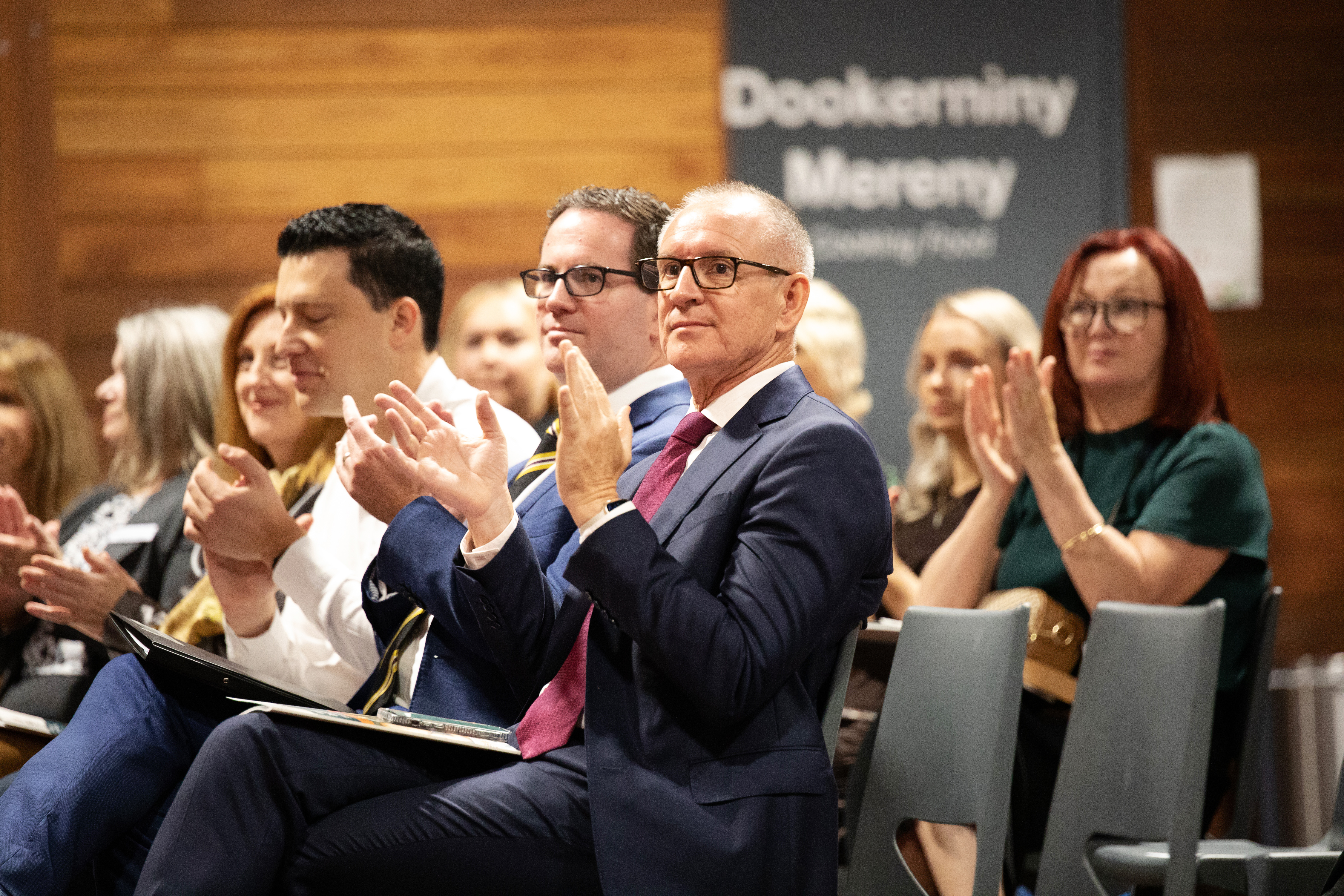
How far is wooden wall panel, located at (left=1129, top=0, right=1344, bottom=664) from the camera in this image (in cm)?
483

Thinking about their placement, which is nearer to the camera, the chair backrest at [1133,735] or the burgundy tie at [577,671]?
the burgundy tie at [577,671]

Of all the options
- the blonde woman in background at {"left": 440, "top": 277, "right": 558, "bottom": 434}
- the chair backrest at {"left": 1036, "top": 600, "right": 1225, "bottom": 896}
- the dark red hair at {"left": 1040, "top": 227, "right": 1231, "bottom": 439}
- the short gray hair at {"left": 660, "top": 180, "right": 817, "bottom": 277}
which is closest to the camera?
the short gray hair at {"left": 660, "top": 180, "right": 817, "bottom": 277}

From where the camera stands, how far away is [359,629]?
227 cm

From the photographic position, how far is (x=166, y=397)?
343cm

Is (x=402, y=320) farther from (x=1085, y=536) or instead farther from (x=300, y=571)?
(x=1085, y=536)

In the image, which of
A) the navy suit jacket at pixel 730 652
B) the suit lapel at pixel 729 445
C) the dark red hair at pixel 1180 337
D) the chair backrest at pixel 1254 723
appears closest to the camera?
the navy suit jacket at pixel 730 652

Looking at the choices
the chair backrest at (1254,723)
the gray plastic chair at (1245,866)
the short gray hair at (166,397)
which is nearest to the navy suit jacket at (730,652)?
the gray plastic chair at (1245,866)

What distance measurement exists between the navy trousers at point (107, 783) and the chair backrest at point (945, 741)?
3.37ft

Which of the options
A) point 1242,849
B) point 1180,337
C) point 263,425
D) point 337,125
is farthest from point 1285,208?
point 263,425

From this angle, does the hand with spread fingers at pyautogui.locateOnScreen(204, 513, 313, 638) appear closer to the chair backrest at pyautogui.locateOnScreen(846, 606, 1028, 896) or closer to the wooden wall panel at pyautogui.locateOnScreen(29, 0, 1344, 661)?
the chair backrest at pyautogui.locateOnScreen(846, 606, 1028, 896)

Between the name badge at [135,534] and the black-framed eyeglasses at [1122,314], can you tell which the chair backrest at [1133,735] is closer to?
the black-framed eyeglasses at [1122,314]

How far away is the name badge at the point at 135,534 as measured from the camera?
3174 mm

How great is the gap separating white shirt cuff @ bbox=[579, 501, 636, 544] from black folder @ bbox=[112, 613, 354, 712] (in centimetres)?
51

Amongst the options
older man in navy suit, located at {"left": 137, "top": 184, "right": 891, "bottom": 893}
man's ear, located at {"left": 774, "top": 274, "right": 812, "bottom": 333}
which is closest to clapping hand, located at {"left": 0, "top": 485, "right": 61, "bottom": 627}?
older man in navy suit, located at {"left": 137, "top": 184, "right": 891, "bottom": 893}
